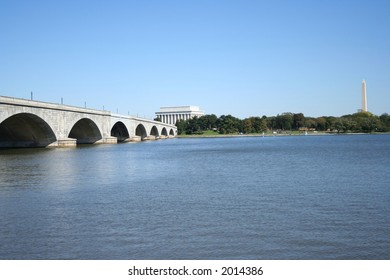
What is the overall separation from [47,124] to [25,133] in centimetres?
561

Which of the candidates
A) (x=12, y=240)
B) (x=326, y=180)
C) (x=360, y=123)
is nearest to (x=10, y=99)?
(x=326, y=180)

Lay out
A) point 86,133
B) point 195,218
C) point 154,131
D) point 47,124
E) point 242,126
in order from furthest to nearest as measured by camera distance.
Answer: point 242,126 → point 154,131 → point 86,133 → point 47,124 → point 195,218

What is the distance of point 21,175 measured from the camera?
1075 inches

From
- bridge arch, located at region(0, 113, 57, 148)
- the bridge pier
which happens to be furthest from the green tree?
bridge arch, located at region(0, 113, 57, 148)

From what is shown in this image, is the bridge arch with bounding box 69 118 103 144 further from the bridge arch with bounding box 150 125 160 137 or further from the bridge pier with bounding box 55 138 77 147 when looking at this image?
the bridge arch with bounding box 150 125 160 137

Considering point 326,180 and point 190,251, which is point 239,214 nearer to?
point 190,251

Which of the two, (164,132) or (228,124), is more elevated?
(228,124)

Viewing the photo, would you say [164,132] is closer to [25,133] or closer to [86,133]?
[86,133]

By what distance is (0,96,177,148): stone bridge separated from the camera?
53.6 meters

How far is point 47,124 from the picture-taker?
60.7 m

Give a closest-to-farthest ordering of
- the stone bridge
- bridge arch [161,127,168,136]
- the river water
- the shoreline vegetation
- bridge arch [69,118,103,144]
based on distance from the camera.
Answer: the river water
the stone bridge
bridge arch [69,118,103,144]
bridge arch [161,127,168,136]
the shoreline vegetation

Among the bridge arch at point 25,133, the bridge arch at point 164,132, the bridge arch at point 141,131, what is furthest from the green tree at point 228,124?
the bridge arch at point 25,133

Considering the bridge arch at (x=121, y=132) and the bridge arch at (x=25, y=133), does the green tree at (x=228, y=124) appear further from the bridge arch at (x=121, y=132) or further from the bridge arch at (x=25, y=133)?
the bridge arch at (x=25, y=133)

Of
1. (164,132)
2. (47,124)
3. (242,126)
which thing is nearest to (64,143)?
(47,124)
